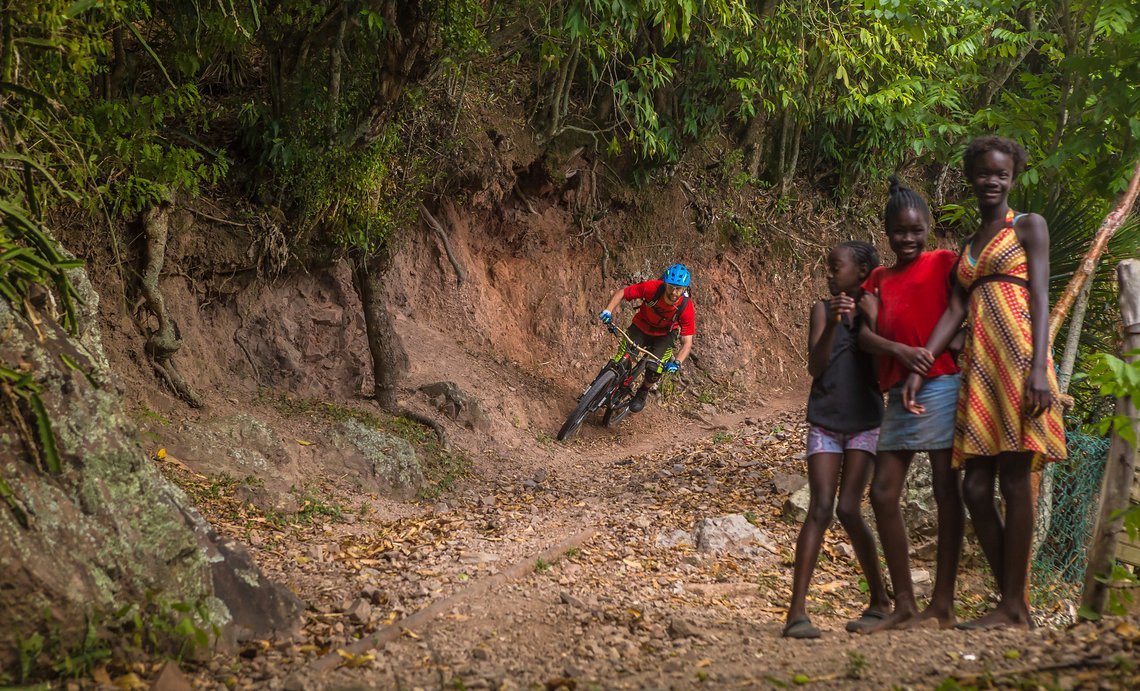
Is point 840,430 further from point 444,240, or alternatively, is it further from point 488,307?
point 488,307

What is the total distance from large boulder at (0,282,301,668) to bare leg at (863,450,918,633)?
2.37 m

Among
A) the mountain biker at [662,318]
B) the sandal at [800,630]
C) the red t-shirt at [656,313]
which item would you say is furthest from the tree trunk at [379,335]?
the sandal at [800,630]

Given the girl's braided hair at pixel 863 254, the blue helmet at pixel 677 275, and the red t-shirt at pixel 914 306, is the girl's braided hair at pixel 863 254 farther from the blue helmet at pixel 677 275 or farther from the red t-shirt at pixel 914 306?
the blue helmet at pixel 677 275

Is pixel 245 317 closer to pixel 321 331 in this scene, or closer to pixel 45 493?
pixel 321 331

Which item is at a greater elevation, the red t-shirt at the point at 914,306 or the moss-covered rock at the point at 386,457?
the red t-shirt at the point at 914,306

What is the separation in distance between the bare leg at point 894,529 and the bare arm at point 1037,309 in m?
0.55

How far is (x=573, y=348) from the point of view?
12070 millimetres

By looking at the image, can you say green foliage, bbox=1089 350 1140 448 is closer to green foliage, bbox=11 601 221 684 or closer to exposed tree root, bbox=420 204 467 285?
green foliage, bbox=11 601 221 684

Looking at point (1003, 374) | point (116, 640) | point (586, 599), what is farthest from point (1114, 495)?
point (116, 640)

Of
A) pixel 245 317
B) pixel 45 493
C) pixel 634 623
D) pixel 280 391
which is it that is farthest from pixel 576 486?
pixel 45 493

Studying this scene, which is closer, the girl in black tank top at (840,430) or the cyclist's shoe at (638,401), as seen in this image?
the girl in black tank top at (840,430)

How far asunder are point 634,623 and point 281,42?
5189mm

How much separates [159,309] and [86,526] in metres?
3.84

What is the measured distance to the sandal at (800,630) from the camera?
12.6ft
